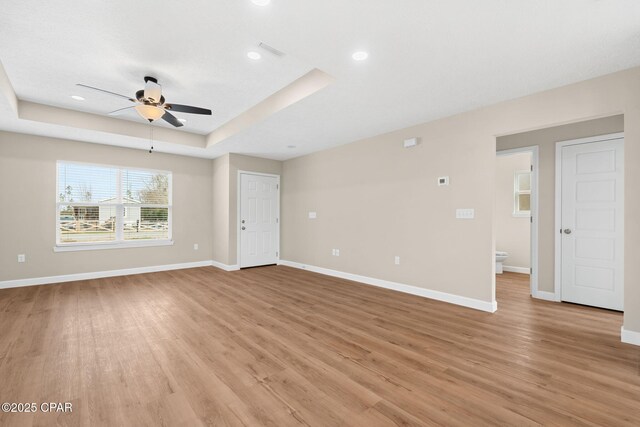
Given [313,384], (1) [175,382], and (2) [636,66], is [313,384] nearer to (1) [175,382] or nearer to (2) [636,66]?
(1) [175,382]

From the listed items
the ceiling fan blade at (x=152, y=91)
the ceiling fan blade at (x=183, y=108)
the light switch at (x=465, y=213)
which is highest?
the ceiling fan blade at (x=152, y=91)

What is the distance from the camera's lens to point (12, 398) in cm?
183

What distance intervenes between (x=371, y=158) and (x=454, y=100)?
1.74 metres

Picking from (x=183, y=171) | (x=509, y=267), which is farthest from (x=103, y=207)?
(x=509, y=267)

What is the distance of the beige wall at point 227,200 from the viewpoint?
6.10 metres

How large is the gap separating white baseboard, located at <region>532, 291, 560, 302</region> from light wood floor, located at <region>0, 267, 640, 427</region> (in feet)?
0.56

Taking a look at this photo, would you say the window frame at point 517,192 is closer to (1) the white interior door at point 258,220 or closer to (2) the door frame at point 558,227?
(2) the door frame at point 558,227

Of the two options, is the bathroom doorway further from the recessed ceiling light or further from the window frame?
the recessed ceiling light

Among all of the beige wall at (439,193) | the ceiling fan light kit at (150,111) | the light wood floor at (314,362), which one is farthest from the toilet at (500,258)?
the ceiling fan light kit at (150,111)

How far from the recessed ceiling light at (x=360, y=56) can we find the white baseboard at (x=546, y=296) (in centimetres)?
410

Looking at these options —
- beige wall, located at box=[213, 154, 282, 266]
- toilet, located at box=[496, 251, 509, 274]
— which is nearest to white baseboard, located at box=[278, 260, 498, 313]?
beige wall, located at box=[213, 154, 282, 266]

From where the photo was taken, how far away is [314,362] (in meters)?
2.30

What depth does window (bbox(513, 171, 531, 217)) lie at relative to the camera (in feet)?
19.6

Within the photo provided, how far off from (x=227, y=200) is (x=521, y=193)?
6.29 metres
